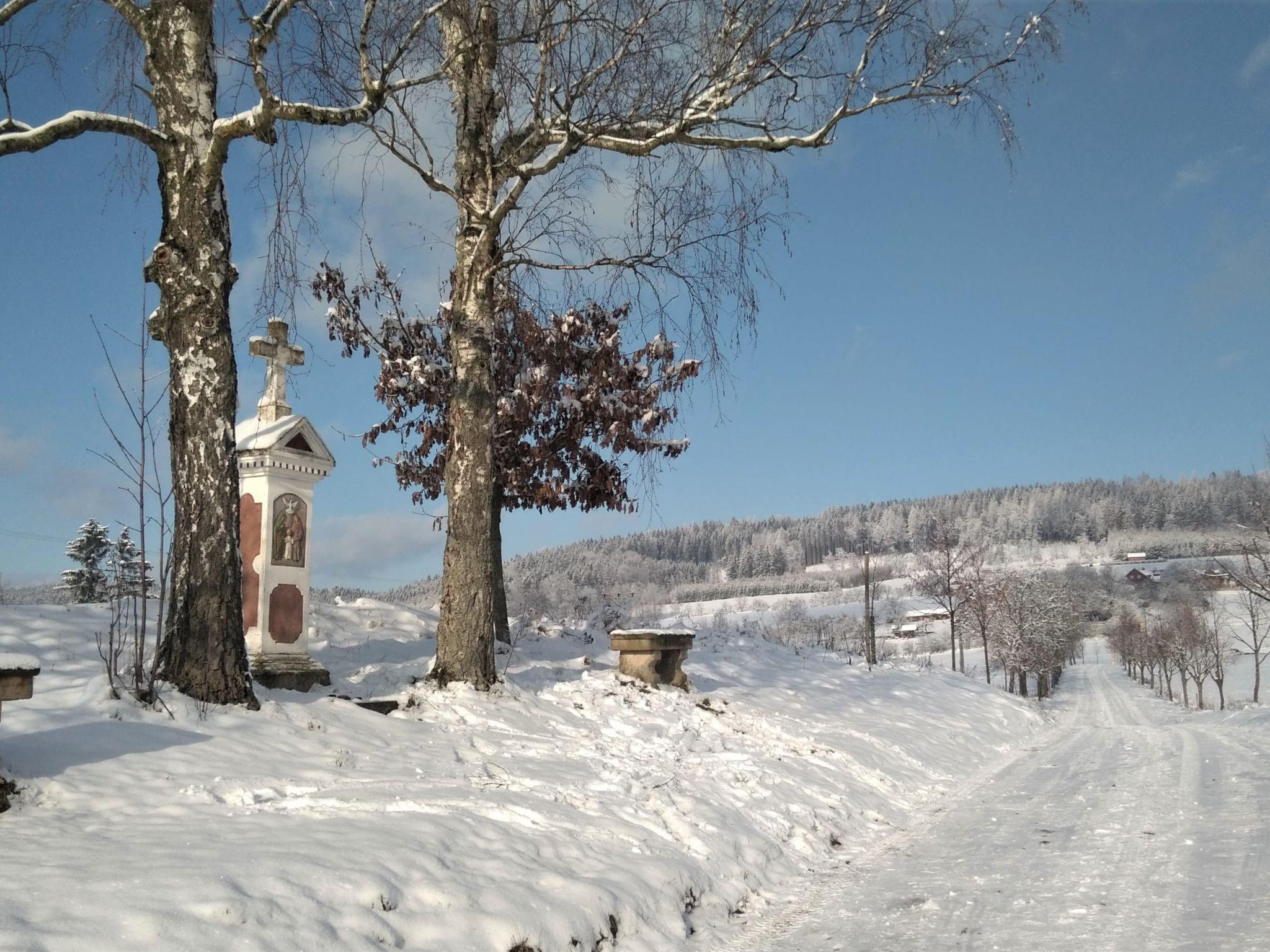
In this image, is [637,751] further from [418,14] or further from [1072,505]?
[1072,505]

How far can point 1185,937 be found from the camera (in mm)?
3951

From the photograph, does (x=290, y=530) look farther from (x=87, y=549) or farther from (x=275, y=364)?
(x=87, y=549)

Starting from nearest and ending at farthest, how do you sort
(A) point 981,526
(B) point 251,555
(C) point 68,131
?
(C) point 68,131 → (B) point 251,555 → (A) point 981,526

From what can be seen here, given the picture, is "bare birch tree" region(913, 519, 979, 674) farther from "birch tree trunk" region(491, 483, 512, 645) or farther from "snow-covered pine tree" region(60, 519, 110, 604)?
"snow-covered pine tree" region(60, 519, 110, 604)

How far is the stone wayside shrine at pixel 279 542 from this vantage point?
8.05m

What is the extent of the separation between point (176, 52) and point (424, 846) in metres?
6.14

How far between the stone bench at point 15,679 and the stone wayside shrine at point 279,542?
3757 millimetres

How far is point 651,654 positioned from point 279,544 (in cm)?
443

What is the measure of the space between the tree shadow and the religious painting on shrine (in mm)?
3160

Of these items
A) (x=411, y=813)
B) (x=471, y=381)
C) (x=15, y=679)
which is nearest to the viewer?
(x=15, y=679)

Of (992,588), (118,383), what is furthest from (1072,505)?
(118,383)

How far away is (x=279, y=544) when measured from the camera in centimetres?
838

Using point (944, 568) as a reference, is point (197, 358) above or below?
above

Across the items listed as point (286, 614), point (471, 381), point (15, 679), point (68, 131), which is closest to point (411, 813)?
point (15, 679)
